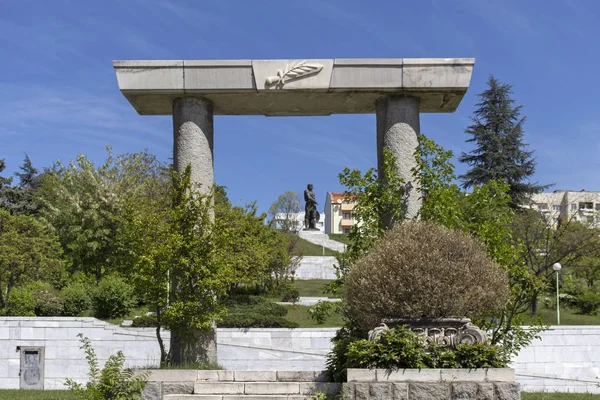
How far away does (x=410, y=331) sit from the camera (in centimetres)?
782

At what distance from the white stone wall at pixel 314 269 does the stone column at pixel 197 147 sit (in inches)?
1272

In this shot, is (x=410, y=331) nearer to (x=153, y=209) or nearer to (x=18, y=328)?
(x=153, y=209)

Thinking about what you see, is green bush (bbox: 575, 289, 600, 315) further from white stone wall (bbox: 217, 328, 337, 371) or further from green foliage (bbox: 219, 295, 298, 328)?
white stone wall (bbox: 217, 328, 337, 371)

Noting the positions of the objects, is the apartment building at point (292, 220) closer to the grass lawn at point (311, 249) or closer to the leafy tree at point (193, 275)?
the grass lawn at point (311, 249)

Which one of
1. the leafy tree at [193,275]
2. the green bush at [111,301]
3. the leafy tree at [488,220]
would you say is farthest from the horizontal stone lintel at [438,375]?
the green bush at [111,301]

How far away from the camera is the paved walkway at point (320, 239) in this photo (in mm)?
54562

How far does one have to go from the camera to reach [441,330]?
7992 mm

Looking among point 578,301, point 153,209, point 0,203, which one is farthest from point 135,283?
point 0,203

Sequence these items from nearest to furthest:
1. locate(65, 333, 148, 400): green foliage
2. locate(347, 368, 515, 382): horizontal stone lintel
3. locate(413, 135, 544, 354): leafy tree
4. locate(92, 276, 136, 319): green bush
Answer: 1. locate(347, 368, 515, 382): horizontal stone lintel
2. locate(65, 333, 148, 400): green foliage
3. locate(413, 135, 544, 354): leafy tree
4. locate(92, 276, 136, 319): green bush

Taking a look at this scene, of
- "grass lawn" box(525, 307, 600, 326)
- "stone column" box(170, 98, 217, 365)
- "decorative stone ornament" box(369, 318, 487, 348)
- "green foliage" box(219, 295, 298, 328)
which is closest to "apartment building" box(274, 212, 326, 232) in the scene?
"green foliage" box(219, 295, 298, 328)

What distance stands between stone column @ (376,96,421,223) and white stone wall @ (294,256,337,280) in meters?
32.3

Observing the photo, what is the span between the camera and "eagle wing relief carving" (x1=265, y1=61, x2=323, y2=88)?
10906 millimetres

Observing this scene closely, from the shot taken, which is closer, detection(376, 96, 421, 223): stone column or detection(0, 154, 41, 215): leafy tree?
detection(376, 96, 421, 223): stone column

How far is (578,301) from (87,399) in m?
22.7
